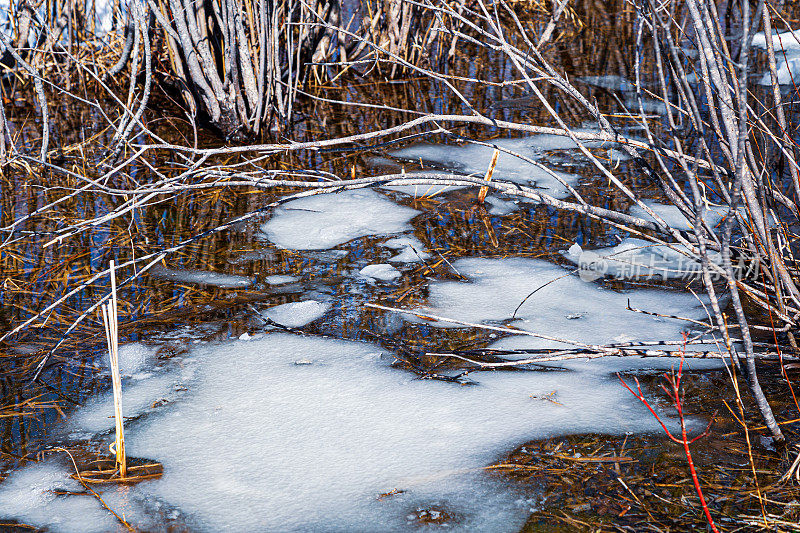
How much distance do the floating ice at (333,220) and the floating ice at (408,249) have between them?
11cm

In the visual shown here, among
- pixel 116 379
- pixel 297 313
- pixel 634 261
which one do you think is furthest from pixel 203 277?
pixel 634 261

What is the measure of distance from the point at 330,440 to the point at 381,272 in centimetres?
96

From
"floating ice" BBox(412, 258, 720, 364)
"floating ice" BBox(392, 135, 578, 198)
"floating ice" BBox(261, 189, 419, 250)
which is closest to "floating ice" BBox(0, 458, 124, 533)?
"floating ice" BBox(412, 258, 720, 364)

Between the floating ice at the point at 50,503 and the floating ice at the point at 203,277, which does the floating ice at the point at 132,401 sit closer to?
the floating ice at the point at 50,503

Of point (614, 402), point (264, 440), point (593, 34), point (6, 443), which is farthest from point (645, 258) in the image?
point (593, 34)

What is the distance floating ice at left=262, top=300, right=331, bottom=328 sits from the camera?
2266 mm

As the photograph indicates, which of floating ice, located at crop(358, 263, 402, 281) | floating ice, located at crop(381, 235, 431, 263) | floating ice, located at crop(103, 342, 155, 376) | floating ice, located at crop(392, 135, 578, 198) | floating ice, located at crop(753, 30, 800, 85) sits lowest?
floating ice, located at crop(103, 342, 155, 376)

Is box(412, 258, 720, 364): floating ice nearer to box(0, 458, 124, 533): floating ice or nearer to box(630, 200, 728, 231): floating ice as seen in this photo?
box(630, 200, 728, 231): floating ice

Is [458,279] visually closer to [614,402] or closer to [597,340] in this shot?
[597,340]

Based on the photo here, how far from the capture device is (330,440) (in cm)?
170

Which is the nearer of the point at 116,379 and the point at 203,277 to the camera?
the point at 116,379

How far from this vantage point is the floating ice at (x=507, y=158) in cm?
345

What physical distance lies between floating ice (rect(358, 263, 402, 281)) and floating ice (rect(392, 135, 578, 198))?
42.2 inches

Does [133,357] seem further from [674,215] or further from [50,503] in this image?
[674,215]
